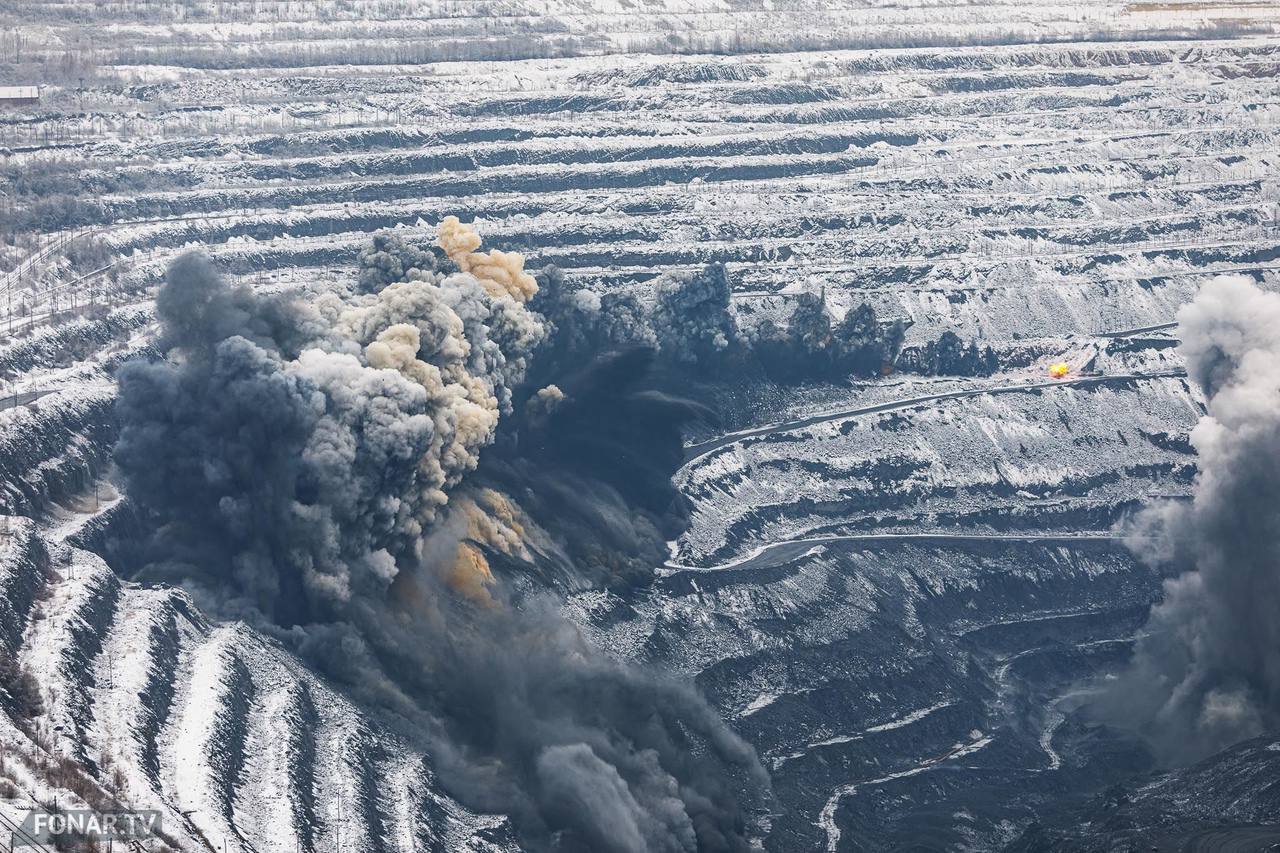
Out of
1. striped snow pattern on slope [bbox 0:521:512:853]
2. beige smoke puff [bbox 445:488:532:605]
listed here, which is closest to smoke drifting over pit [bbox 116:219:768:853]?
beige smoke puff [bbox 445:488:532:605]

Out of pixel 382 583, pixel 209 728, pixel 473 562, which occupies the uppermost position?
pixel 209 728

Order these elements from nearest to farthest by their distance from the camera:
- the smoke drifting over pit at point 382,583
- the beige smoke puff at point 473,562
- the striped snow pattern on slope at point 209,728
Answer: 1. the striped snow pattern on slope at point 209,728
2. the smoke drifting over pit at point 382,583
3. the beige smoke puff at point 473,562

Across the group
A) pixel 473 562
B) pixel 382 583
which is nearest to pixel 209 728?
pixel 382 583

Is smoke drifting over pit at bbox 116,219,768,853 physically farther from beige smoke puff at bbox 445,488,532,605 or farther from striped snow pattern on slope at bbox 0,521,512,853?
striped snow pattern on slope at bbox 0,521,512,853

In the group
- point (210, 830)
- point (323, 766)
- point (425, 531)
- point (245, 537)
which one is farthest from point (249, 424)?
point (210, 830)

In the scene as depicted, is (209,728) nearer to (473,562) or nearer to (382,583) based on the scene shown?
(382,583)

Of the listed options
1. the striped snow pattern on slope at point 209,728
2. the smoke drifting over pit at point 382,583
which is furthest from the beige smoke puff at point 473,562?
the striped snow pattern on slope at point 209,728

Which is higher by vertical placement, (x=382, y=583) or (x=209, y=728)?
(x=209, y=728)

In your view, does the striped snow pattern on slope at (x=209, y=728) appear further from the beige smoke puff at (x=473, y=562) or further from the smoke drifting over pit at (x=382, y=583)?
the beige smoke puff at (x=473, y=562)

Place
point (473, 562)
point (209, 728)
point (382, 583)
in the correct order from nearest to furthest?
point (209, 728)
point (382, 583)
point (473, 562)

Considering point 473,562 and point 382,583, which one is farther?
point 473,562

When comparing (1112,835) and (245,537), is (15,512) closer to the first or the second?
(245,537)
